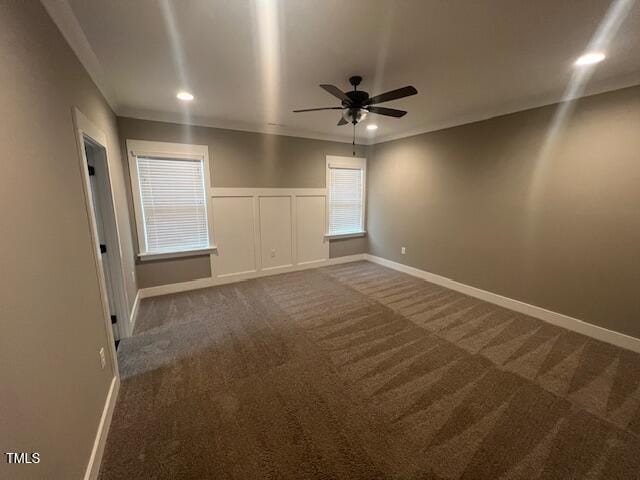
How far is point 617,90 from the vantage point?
2.40 metres

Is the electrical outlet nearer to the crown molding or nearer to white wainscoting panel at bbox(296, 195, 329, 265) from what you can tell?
the crown molding

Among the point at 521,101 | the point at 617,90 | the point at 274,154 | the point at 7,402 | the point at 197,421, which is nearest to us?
the point at 7,402

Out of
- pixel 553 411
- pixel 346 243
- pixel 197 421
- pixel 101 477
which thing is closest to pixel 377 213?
pixel 346 243

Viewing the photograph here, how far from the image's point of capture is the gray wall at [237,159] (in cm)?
356

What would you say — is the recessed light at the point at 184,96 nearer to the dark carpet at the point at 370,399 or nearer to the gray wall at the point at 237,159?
the gray wall at the point at 237,159

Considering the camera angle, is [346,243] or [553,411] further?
[346,243]

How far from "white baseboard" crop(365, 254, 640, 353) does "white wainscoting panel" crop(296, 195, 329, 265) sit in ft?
6.01

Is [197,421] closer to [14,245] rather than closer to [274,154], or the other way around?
[14,245]

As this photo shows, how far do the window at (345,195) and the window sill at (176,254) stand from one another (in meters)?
2.27

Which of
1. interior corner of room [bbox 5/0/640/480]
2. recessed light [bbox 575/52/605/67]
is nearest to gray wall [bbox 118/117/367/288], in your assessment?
interior corner of room [bbox 5/0/640/480]

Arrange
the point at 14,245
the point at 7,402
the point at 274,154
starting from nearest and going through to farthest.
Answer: the point at 7,402 → the point at 14,245 → the point at 274,154

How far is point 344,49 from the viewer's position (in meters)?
1.96

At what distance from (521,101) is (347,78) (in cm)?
215

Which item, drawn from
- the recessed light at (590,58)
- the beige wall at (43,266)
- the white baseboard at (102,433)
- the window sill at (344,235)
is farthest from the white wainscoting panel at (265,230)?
the recessed light at (590,58)
